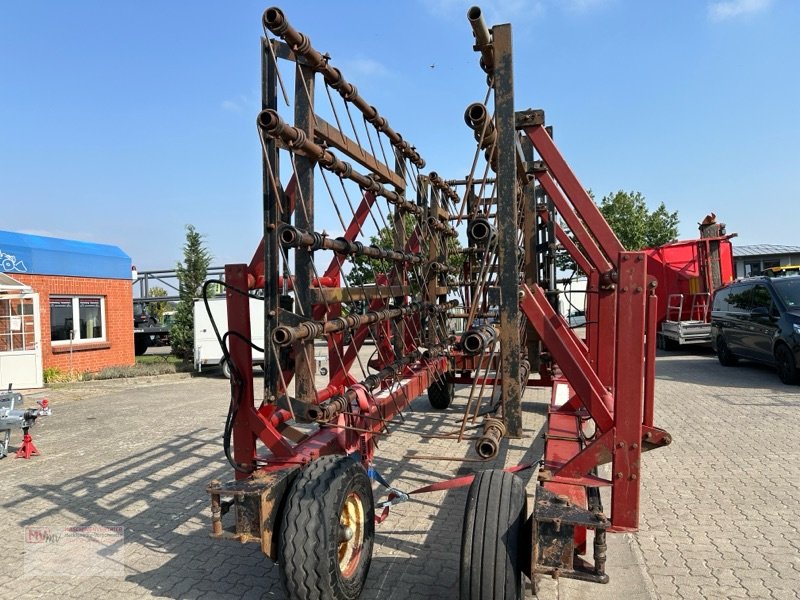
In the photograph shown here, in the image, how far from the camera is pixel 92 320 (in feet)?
51.3

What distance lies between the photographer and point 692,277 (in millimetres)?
15453

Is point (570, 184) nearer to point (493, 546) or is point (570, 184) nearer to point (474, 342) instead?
point (474, 342)

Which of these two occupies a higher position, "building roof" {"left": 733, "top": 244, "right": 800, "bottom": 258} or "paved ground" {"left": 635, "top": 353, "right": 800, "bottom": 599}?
"building roof" {"left": 733, "top": 244, "right": 800, "bottom": 258}

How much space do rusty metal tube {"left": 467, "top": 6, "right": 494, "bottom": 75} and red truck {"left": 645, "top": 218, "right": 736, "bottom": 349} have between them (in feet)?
44.0

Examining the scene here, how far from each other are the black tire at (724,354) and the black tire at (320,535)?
40.3 feet

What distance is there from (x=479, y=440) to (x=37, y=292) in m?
13.7

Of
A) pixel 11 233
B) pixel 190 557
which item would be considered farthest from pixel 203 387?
pixel 190 557

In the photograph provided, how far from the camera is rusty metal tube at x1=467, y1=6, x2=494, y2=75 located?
2988mm

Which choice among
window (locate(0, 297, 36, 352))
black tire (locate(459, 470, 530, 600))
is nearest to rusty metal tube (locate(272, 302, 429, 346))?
black tire (locate(459, 470, 530, 600))

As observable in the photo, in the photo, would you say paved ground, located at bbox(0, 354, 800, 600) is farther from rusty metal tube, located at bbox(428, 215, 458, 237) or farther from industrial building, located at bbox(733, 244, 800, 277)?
industrial building, located at bbox(733, 244, 800, 277)

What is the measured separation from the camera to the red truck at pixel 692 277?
1513 centimetres

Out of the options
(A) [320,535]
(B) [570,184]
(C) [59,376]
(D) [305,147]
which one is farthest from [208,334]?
(A) [320,535]

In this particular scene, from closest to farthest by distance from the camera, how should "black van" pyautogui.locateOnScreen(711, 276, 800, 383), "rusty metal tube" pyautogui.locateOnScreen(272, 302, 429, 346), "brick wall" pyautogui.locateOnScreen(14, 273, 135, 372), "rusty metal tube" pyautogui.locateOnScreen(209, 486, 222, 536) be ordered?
"rusty metal tube" pyautogui.locateOnScreen(209, 486, 222, 536) → "rusty metal tube" pyautogui.locateOnScreen(272, 302, 429, 346) → "black van" pyautogui.locateOnScreen(711, 276, 800, 383) → "brick wall" pyautogui.locateOnScreen(14, 273, 135, 372)

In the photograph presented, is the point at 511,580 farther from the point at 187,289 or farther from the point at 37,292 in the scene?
the point at 187,289
